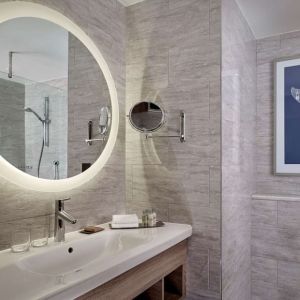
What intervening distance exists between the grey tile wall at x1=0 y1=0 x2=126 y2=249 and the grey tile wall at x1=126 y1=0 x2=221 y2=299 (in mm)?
71

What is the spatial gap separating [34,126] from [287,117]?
1924 millimetres

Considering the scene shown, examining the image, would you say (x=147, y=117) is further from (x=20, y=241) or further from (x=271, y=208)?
(x=271, y=208)

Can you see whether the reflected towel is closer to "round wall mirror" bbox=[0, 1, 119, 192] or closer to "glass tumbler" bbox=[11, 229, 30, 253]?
"round wall mirror" bbox=[0, 1, 119, 192]

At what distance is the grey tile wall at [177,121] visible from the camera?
171 centimetres

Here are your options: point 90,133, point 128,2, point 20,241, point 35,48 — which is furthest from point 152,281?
point 128,2

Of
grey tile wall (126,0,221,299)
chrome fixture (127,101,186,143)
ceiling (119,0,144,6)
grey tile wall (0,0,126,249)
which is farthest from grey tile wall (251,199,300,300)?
ceiling (119,0,144,6)

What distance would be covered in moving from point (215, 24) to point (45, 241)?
147 centimetres

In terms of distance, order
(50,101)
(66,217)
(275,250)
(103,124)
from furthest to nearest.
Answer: (275,250) < (103,124) < (50,101) < (66,217)

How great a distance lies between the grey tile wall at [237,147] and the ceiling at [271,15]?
59mm

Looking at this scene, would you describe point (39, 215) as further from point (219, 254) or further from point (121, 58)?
point (121, 58)

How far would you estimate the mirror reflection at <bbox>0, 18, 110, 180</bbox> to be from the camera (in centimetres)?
130

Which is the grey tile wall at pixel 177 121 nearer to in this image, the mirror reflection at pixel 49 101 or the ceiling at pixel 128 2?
the ceiling at pixel 128 2

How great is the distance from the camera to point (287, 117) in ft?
7.80

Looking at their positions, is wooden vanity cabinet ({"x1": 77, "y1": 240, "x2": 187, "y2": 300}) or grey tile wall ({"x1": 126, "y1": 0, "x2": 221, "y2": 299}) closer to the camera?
wooden vanity cabinet ({"x1": 77, "y1": 240, "x2": 187, "y2": 300})
